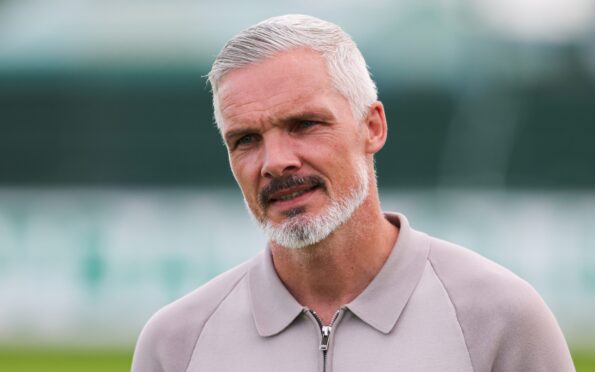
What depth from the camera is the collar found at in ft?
8.04

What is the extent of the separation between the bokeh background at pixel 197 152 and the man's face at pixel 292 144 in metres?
7.09

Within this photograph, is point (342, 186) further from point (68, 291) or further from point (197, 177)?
point (197, 177)

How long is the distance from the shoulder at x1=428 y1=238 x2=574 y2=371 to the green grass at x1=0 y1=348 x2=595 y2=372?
22.4 feet

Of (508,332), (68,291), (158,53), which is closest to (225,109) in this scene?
(508,332)

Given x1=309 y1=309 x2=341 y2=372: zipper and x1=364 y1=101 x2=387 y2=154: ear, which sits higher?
x1=364 y1=101 x2=387 y2=154: ear

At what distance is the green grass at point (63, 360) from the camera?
9.40 meters

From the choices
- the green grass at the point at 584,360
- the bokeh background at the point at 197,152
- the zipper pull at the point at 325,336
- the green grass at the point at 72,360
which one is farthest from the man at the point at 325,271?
the bokeh background at the point at 197,152

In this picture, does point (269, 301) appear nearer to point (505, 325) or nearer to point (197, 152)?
point (505, 325)

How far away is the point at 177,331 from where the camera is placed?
8.48 feet

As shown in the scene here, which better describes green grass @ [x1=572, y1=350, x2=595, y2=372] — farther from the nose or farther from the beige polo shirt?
the nose

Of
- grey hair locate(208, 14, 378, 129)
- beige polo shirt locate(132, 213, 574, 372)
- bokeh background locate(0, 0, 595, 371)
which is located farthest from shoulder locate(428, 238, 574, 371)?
bokeh background locate(0, 0, 595, 371)

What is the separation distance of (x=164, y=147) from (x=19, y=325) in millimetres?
3384

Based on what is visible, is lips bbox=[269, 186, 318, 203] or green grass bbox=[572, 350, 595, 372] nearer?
lips bbox=[269, 186, 318, 203]

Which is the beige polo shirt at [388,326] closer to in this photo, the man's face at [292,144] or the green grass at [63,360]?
the man's face at [292,144]
